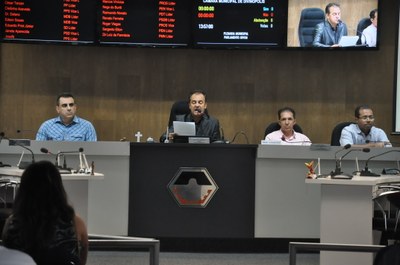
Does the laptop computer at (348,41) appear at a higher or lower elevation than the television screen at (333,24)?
lower

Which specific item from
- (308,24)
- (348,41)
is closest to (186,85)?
(308,24)

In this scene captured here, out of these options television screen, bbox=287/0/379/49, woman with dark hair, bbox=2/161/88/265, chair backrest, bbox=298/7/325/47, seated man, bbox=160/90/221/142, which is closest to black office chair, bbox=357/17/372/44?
television screen, bbox=287/0/379/49

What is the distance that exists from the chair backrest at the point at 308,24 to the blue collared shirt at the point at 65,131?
9.20 ft

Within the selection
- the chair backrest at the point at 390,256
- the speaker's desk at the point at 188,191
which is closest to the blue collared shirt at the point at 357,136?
the speaker's desk at the point at 188,191

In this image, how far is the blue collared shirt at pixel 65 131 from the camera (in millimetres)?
9250

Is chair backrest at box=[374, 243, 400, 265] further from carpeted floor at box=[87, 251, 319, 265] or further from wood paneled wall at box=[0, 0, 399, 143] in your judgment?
wood paneled wall at box=[0, 0, 399, 143]

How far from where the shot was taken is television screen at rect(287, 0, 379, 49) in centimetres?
1012

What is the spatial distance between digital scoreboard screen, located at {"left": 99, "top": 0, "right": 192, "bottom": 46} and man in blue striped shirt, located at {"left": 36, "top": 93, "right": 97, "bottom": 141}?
3.69 ft

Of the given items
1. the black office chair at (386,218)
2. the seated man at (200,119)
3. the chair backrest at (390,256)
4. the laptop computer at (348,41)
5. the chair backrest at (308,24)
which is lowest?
the black office chair at (386,218)

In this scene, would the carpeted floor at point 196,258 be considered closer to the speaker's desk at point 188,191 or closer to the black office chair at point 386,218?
the speaker's desk at point 188,191

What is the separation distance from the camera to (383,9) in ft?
34.8

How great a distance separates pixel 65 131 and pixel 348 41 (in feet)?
11.6

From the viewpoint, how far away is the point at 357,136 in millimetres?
9477

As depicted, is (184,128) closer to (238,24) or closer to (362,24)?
(238,24)
